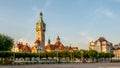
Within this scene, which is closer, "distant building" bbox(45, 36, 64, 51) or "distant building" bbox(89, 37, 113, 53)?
"distant building" bbox(45, 36, 64, 51)

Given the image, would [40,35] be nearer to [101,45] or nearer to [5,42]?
[101,45]

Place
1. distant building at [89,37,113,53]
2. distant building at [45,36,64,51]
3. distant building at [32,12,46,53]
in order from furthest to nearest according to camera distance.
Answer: distant building at [89,37,113,53]
distant building at [45,36,64,51]
distant building at [32,12,46,53]

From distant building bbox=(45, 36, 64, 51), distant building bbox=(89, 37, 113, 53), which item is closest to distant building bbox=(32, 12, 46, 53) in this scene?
distant building bbox=(45, 36, 64, 51)

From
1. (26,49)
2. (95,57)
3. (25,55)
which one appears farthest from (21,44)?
(25,55)

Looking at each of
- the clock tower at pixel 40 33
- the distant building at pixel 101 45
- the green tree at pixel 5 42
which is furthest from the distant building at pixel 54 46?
the green tree at pixel 5 42

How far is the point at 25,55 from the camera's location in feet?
369

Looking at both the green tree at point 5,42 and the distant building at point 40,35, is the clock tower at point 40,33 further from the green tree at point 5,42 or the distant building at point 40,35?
the green tree at point 5,42

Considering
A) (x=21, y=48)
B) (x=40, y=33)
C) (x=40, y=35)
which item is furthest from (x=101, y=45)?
(x=21, y=48)

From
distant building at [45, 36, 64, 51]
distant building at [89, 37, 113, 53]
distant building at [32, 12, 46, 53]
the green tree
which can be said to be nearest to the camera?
the green tree

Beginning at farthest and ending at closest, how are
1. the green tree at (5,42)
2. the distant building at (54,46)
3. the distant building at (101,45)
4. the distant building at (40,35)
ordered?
the distant building at (101,45) < the distant building at (54,46) < the distant building at (40,35) < the green tree at (5,42)

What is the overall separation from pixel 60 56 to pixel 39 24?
148 feet

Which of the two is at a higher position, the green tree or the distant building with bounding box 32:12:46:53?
the distant building with bounding box 32:12:46:53

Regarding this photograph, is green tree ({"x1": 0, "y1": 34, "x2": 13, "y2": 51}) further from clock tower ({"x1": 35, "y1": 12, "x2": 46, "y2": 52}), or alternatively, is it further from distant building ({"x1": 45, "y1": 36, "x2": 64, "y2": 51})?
distant building ({"x1": 45, "y1": 36, "x2": 64, "y2": 51})

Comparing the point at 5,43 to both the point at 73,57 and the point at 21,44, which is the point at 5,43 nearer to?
the point at 73,57
